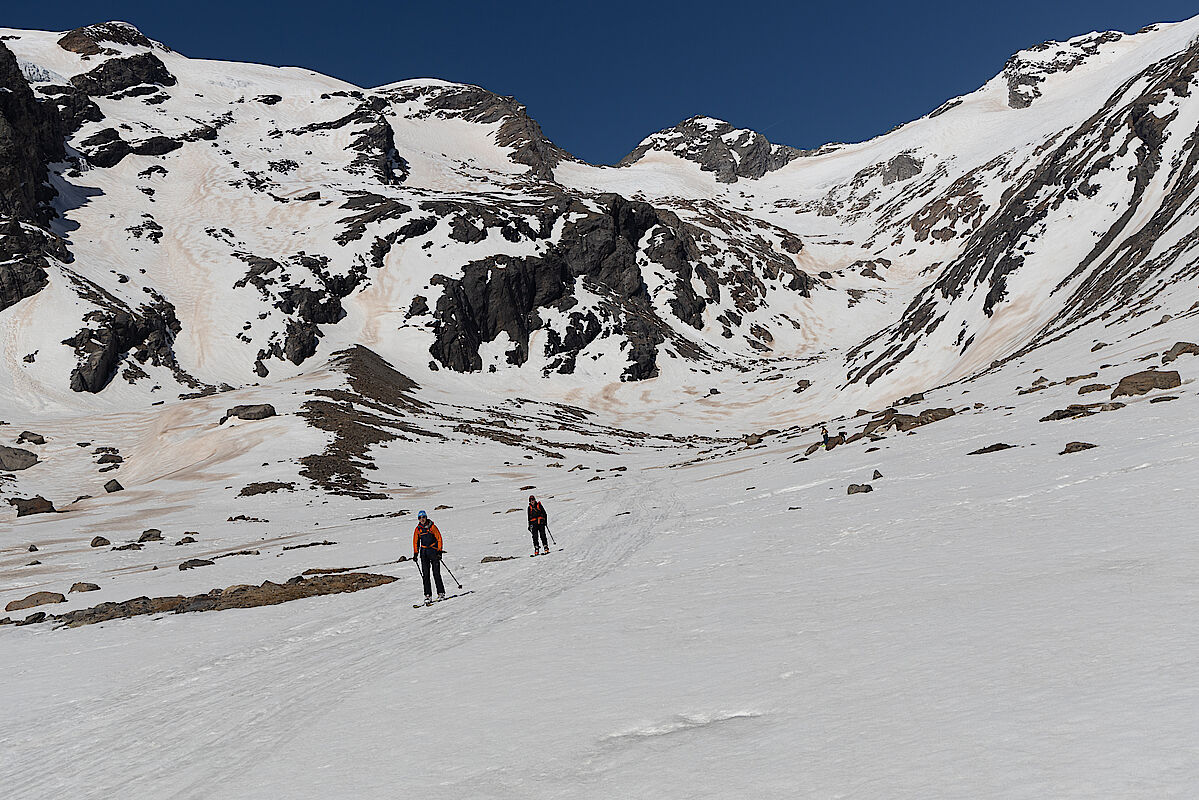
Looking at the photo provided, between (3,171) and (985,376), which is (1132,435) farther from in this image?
(3,171)

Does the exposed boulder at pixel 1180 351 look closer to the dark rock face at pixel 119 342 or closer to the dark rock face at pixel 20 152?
the dark rock face at pixel 119 342

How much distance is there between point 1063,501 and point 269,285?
10811 centimetres

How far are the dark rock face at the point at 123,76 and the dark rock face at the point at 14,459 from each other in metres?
128

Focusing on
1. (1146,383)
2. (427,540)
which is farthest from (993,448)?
(427,540)

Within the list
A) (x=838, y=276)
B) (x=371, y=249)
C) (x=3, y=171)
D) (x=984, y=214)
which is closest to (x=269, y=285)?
(x=371, y=249)

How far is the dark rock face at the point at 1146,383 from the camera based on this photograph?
77.5ft

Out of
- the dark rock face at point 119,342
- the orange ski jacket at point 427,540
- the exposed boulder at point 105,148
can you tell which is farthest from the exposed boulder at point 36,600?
the exposed boulder at point 105,148

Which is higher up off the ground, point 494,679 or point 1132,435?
point 1132,435

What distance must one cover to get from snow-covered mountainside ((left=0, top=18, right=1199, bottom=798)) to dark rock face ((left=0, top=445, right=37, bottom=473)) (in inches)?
10.0

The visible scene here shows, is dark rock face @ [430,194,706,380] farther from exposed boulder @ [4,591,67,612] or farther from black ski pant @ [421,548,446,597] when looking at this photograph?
black ski pant @ [421,548,446,597]

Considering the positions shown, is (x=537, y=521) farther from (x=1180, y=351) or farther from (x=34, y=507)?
(x=34, y=507)

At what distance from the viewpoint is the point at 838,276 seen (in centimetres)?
15000

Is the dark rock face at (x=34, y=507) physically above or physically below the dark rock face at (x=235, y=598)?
above

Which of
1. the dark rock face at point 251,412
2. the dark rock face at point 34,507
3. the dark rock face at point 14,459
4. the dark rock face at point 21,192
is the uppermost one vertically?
the dark rock face at point 21,192
